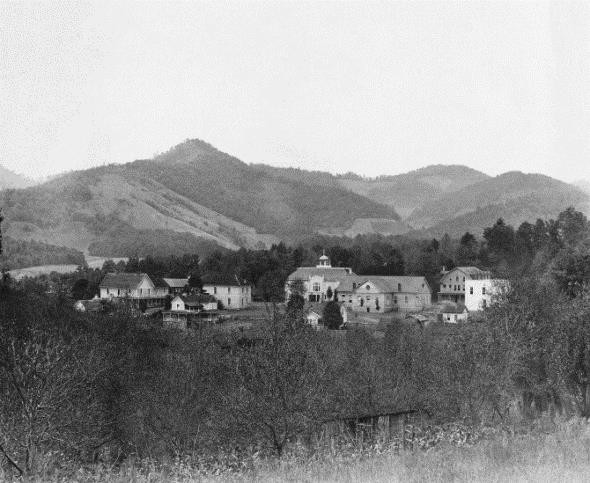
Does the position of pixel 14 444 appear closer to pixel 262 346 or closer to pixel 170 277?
pixel 262 346

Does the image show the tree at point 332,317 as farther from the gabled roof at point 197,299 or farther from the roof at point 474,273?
the roof at point 474,273

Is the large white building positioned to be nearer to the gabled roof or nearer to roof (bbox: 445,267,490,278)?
roof (bbox: 445,267,490,278)

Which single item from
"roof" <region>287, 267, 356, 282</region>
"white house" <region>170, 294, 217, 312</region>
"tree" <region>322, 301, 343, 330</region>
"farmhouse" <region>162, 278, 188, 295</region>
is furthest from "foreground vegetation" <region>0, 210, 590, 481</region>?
"farmhouse" <region>162, 278, 188, 295</region>

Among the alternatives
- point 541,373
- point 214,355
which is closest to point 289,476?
point 541,373

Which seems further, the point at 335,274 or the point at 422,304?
the point at 335,274

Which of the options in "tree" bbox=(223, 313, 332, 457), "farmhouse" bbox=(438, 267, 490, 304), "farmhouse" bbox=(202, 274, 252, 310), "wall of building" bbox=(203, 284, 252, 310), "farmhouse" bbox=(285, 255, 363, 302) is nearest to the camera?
"tree" bbox=(223, 313, 332, 457)

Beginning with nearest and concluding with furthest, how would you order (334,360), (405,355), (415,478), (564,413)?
(415,478) → (564,413) → (334,360) → (405,355)

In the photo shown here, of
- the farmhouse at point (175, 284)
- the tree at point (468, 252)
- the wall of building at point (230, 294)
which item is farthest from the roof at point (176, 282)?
the tree at point (468, 252)
